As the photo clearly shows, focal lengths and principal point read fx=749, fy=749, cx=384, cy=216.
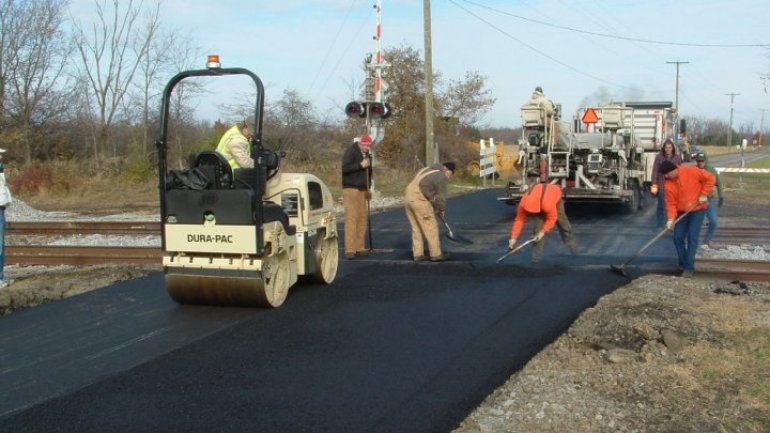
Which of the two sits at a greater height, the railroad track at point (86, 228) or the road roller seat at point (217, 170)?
the road roller seat at point (217, 170)

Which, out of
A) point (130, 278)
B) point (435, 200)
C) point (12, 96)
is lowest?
point (130, 278)

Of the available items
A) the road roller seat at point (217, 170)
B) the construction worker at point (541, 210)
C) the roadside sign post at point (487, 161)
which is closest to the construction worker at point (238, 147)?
the road roller seat at point (217, 170)

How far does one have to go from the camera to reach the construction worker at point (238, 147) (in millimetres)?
7273

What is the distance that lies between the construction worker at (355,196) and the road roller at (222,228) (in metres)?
3.21

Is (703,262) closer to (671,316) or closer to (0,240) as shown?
(671,316)

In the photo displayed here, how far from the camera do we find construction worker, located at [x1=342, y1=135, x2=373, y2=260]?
1057cm

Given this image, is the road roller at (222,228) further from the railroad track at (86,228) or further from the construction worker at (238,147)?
the railroad track at (86,228)

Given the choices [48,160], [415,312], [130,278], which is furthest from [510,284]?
[48,160]

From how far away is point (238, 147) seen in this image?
7297 mm

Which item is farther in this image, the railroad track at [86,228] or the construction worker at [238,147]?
the railroad track at [86,228]

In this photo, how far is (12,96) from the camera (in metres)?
30.3

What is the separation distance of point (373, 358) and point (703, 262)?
6.01 metres

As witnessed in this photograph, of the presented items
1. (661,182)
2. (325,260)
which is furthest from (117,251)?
(661,182)

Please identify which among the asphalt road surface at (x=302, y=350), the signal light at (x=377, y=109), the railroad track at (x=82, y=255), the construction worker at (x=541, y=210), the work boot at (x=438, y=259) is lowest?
the railroad track at (x=82, y=255)
